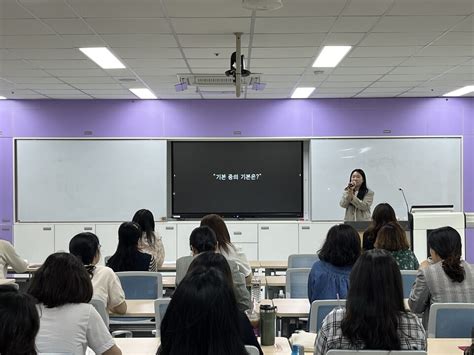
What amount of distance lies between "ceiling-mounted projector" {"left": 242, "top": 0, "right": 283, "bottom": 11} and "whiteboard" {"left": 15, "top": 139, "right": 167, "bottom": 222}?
5637 millimetres

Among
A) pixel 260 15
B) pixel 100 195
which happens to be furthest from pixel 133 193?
pixel 260 15

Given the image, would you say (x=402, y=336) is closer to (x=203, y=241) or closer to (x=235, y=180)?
(x=203, y=241)

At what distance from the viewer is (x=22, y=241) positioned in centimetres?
980

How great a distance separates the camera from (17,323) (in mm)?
1731

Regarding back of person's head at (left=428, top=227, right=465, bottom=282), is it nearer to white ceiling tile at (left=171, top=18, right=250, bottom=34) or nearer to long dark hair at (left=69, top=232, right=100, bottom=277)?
long dark hair at (left=69, top=232, right=100, bottom=277)

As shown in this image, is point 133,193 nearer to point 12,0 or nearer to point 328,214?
point 328,214

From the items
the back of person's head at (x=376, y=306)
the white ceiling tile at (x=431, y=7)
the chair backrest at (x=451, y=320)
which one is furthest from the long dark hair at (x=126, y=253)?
the back of person's head at (x=376, y=306)

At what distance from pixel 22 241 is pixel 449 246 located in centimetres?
792

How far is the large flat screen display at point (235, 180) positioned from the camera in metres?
10.1

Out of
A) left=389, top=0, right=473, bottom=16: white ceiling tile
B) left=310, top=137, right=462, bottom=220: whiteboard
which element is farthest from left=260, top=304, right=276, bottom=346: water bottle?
left=310, top=137, right=462, bottom=220: whiteboard

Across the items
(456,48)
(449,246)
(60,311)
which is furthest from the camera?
(456,48)

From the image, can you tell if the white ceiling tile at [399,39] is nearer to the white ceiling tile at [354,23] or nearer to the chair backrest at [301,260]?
the white ceiling tile at [354,23]

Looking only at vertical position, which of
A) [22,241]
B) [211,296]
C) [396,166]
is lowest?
[22,241]

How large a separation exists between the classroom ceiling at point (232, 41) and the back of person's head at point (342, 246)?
76.7 inches
